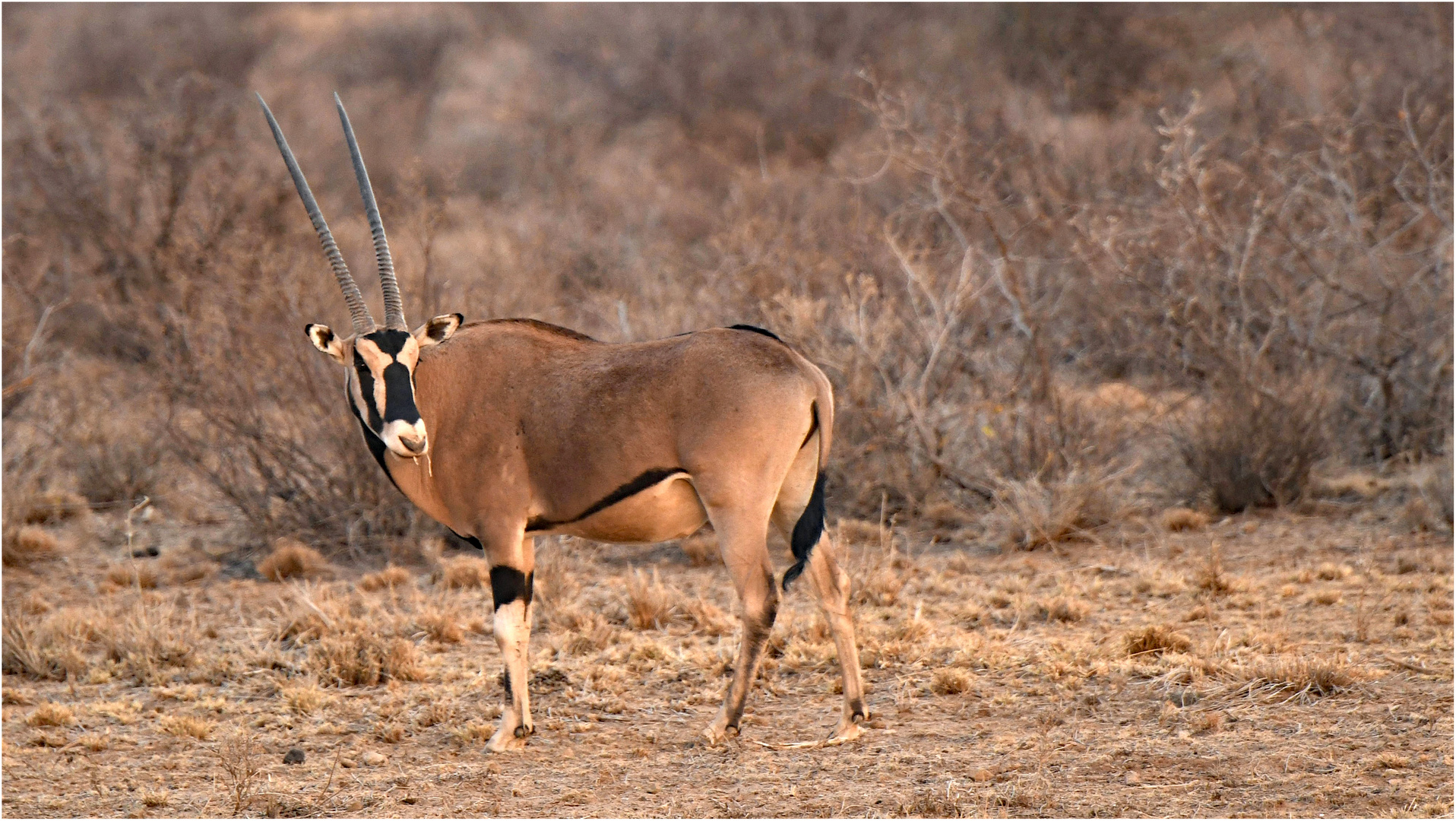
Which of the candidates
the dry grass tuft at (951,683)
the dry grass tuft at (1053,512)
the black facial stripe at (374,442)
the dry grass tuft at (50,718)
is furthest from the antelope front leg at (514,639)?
the dry grass tuft at (1053,512)

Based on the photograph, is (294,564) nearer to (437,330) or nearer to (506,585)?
(506,585)

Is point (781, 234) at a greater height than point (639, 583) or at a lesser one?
greater

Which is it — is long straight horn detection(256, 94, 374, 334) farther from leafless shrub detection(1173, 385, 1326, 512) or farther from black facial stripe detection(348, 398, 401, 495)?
leafless shrub detection(1173, 385, 1326, 512)

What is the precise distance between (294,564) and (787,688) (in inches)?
165

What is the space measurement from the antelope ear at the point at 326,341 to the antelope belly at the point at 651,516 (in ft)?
3.95

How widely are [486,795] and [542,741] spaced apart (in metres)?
0.63

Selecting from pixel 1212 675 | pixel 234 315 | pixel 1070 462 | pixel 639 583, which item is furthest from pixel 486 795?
pixel 234 315

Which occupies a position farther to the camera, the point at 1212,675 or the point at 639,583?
the point at 639,583

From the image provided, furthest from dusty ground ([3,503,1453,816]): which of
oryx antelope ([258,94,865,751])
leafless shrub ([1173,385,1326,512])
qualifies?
leafless shrub ([1173,385,1326,512])

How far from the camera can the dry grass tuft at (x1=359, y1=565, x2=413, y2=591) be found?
29.0ft

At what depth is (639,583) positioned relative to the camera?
7785 mm

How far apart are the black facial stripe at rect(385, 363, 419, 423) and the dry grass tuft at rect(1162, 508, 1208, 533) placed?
5.96 metres

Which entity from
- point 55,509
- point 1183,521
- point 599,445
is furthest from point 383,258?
point 55,509

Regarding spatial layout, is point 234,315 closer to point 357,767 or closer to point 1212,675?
point 357,767
